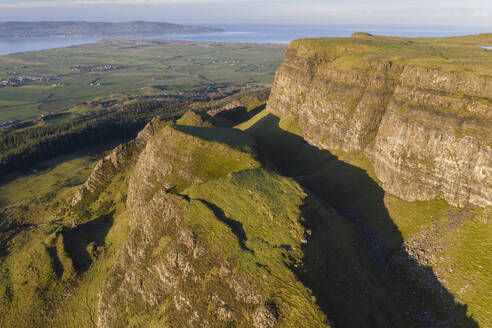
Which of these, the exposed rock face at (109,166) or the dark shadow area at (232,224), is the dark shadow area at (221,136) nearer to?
the exposed rock face at (109,166)

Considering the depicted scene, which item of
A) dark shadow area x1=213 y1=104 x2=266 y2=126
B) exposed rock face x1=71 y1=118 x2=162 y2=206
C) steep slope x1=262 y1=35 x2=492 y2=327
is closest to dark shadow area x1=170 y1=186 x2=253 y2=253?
steep slope x1=262 y1=35 x2=492 y2=327

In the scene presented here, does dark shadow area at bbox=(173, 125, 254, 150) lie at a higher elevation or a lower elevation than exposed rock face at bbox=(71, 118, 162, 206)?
higher

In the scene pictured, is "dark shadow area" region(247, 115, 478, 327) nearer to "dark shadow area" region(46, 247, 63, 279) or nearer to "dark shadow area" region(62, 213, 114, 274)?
"dark shadow area" region(62, 213, 114, 274)

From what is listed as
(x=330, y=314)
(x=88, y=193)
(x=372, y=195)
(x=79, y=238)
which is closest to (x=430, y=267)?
(x=372, y=195)

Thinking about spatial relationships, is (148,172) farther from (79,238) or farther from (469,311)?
(469,311)

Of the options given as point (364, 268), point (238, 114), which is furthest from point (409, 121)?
point (238, 114)

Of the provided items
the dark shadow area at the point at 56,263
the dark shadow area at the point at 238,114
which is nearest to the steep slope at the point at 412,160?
the dark shadow area at the point at 238,114
